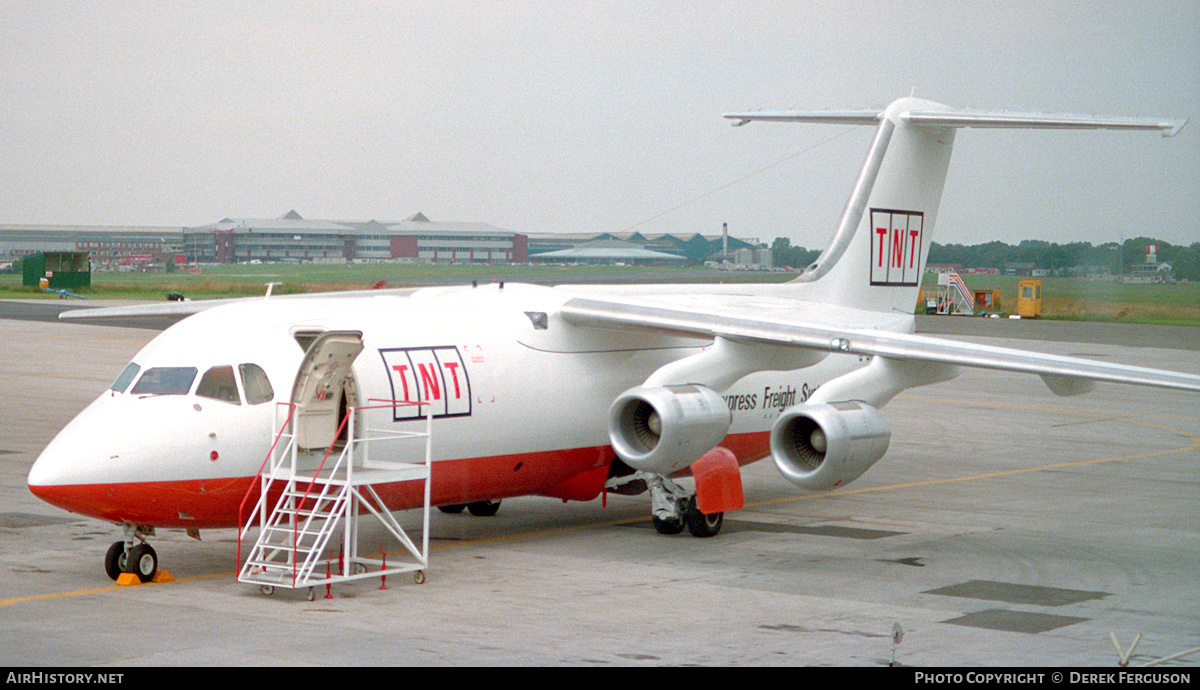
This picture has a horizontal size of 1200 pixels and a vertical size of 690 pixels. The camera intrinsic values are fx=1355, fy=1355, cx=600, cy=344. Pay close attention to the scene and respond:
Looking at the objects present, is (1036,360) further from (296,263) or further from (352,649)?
(296,263)

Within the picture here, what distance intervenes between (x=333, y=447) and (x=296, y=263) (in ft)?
144

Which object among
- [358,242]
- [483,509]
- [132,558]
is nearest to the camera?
[132,558]

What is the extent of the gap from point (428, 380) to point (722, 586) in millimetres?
4020

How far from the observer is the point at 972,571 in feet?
50.5

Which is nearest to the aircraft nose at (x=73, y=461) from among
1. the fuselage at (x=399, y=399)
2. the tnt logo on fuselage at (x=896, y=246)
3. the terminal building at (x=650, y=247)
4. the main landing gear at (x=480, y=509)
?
the fuselage at (x=399, y=399)

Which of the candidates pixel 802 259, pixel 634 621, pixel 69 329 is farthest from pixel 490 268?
pixel 634 621

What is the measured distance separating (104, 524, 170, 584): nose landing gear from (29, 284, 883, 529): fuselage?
428 millimetres

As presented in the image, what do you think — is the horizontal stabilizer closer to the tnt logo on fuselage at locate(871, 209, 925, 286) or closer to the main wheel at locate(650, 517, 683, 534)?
the tnt logo on fuselage at locate(871, 209, 925, 286)

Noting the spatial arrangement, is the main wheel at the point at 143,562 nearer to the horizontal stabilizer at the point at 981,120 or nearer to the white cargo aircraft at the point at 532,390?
the white cargo aircraft at the point at 532,390

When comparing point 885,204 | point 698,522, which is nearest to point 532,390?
point 698,522

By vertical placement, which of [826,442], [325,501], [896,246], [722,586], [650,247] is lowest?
[722,586]

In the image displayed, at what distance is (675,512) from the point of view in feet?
56.5

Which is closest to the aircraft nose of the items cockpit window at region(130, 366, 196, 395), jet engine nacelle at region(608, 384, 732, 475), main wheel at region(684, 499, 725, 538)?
cockpit window at region(130, 366, 196, 395)

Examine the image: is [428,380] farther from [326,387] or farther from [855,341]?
[855,341]
